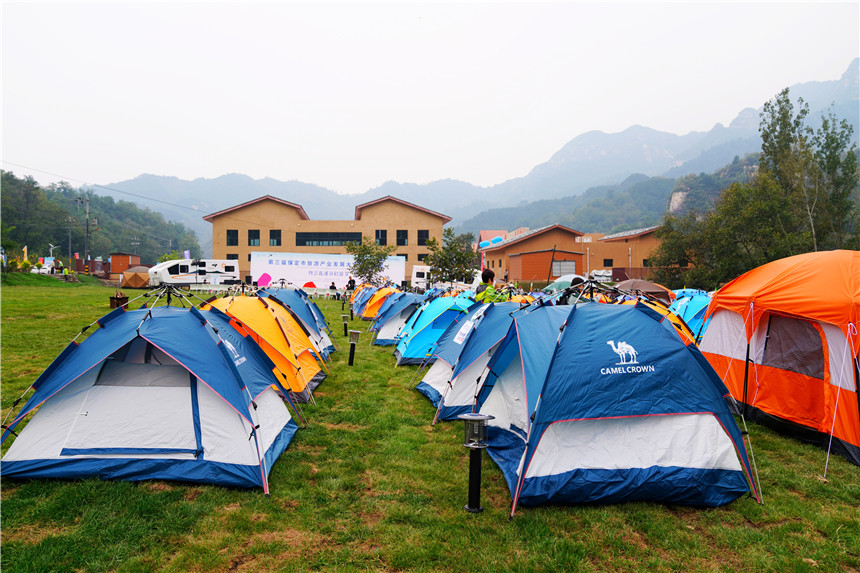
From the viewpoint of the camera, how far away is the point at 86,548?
332 centimetres

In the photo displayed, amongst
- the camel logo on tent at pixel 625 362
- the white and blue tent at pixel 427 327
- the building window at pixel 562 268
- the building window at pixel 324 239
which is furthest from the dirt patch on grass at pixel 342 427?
the building window at pixel 324 239

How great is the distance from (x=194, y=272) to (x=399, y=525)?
32063 millimetres

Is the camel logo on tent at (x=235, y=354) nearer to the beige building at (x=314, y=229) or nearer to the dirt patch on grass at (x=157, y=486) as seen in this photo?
the dirt patch on grass at (x=157, y=486)

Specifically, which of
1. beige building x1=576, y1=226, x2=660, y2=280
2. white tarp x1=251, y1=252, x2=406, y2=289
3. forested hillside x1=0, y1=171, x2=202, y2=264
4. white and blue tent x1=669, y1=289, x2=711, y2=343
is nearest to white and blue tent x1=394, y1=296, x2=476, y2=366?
white and blue tent x1=669, y1=289, x2=711, y2=343

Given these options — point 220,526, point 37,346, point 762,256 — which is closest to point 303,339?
point 220,526

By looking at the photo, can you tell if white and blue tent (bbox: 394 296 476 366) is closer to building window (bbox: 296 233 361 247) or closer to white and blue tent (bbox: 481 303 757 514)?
white and blue tent (bbox: 481 303 757 514)

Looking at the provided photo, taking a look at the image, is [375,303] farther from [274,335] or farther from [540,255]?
[540,255]

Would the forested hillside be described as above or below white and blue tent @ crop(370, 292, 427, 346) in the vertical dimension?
above

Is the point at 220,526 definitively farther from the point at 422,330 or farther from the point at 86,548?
the point at 422,330

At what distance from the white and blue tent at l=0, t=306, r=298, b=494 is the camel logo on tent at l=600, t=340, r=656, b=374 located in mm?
3580

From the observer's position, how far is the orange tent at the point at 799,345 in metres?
5.16

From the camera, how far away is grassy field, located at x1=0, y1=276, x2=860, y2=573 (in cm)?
332

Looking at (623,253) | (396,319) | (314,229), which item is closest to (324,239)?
(314,229)

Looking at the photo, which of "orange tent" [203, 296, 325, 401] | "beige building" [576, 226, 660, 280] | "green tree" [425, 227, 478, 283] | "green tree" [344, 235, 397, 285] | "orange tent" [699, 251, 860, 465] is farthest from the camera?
"beige building" [576, 226, 660, 280]
